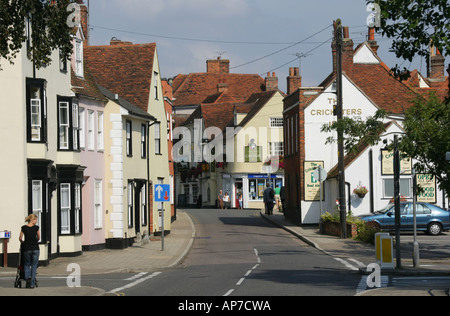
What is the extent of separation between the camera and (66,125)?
29.3 meters

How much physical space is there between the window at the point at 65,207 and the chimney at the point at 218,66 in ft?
238

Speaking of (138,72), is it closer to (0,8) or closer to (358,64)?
(358,64)

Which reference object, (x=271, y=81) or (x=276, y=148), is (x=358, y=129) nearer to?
(x=276, y=148)

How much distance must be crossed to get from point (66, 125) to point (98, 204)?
516 cm

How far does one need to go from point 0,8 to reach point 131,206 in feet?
66.9

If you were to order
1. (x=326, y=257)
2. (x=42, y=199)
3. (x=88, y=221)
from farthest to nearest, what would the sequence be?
(x=88, y=221), (x=326, y=257), (x=42, y=199)

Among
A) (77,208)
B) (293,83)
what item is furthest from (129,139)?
(293,83)

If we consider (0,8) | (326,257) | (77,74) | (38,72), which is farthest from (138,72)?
(0,8)

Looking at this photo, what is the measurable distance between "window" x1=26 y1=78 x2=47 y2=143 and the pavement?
4.55 m

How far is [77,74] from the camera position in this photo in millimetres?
32562

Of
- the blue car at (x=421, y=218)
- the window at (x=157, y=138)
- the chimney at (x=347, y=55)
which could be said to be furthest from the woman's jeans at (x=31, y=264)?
the chimney at (x=347, y=55)

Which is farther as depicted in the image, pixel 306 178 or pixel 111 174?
pixel 306 178
